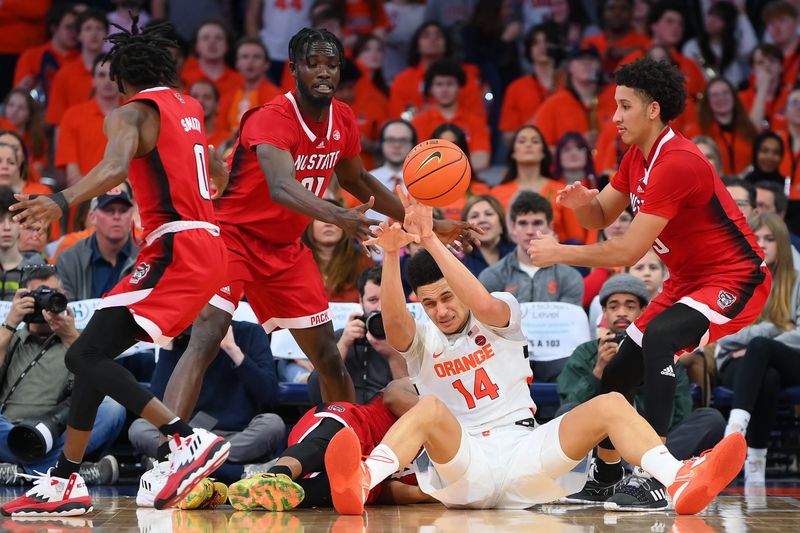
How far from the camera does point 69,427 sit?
5.61 metres

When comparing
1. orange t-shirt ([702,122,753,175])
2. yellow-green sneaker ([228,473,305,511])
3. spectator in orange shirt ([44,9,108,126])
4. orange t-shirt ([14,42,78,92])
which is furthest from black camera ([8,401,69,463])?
orange t-shirt ([702,122,753,175])

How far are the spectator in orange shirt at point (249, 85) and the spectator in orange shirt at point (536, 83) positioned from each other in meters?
2.38

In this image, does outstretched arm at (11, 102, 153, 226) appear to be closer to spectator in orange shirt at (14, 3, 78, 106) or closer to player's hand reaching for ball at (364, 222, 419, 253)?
player's hand reaching for ball at (364, 222, 419, 253)

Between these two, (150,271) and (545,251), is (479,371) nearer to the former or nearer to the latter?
(545,251)

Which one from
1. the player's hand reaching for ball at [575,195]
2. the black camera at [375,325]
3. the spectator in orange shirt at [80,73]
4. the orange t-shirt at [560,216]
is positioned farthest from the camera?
the spectator in orange shirt at [80,73]

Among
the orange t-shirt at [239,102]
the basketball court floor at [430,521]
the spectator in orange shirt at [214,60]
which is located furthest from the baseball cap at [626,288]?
the spectator in orange shirt at [214,60]

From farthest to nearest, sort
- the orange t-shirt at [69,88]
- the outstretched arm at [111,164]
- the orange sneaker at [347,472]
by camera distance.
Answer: the orange t-shirt at [69,88] → the orange sneaker at [347,472] → the outstretched arm at [111,164]

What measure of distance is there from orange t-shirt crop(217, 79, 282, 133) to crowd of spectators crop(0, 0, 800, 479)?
0.07ft

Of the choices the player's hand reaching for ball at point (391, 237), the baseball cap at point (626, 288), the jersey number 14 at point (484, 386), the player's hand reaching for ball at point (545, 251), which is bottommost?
the jersey number 14 at point (484, 386)

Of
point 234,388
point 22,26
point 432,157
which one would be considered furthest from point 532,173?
point 22,26

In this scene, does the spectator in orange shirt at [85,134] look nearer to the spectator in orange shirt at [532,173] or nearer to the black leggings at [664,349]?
the spectator in orange shirt at [532,173]

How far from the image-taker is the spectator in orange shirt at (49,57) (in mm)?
12438

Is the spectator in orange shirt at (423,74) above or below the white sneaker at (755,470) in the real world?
above

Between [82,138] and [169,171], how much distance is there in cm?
601
